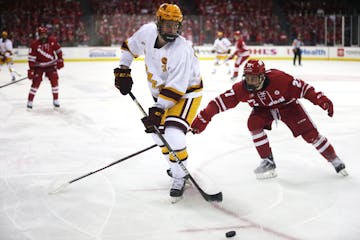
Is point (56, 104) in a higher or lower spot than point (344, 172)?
higher

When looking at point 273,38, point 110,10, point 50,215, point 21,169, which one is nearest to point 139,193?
point 50,215

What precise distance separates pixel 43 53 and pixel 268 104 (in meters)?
4.86

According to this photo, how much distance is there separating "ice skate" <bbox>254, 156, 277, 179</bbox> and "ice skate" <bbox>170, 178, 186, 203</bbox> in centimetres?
77

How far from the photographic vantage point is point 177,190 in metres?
3.39

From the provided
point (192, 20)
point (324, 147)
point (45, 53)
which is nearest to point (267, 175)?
point (324, 147)

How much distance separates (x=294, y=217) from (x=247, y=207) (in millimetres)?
A: 330

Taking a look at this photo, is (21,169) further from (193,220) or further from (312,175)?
(312,175)

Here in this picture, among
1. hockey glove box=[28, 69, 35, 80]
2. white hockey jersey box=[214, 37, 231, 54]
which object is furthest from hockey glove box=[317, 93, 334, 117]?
white hockey jersey box=[214, 37, 231, 54]

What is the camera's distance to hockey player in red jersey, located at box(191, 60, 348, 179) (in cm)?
361

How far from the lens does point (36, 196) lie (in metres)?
3.54

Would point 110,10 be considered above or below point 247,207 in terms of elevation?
above

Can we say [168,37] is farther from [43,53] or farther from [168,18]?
[43,53]

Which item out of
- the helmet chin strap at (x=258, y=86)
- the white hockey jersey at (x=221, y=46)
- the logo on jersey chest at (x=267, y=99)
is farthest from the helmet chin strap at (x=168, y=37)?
the white hockey jersey at (x=221, y=46)

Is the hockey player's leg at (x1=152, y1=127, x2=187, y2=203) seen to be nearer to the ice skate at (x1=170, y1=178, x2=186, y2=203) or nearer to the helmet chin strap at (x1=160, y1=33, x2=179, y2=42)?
the ice skate at (x1=170, y1=178, x2=186, y2=203)
